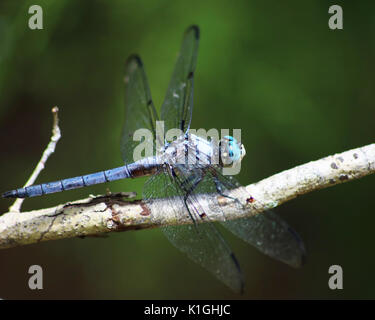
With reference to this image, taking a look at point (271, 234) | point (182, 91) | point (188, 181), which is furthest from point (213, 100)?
point (271, 234)

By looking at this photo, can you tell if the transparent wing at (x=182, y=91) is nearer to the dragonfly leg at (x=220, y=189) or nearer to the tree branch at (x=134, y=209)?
the dragonfly leg at (x=220, y=189)

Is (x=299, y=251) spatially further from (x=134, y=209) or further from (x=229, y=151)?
(x=134, y=209)

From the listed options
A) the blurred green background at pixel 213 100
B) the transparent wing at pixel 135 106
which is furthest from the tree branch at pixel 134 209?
the blurred green background at pixel 213 100

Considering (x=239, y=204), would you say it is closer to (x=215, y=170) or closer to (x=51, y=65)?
(x=215, y=170)

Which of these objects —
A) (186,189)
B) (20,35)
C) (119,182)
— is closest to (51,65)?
(20,35)

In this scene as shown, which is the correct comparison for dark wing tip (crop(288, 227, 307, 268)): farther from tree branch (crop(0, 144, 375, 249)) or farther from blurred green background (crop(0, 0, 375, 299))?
blurred green background (crop(0, 0, 375, 299))

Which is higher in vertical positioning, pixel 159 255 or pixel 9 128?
pixel 9 128

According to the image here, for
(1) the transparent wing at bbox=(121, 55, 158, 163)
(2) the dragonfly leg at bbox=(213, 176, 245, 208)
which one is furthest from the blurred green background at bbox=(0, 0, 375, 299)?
(2) the dragonfly leg at bbox=(213, 176, 245, 208)

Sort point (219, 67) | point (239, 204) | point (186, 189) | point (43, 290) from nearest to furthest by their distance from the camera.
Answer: point (239, 204) < point (186, 189) < point (219, 67) < point (43, 290)
